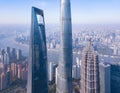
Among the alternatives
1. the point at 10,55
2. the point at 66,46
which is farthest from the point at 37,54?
the point at 10,55

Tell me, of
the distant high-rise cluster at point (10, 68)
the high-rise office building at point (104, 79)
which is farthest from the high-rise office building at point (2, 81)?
the high-rise office building at point (104, 79)

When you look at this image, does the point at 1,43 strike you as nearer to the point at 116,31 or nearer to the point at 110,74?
the point at 110,74

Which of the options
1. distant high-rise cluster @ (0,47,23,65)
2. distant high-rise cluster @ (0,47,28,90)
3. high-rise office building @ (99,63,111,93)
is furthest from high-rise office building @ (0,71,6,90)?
high-rise office building @ (99,63,111,93)

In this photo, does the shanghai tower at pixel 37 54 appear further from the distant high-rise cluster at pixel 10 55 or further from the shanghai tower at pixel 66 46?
the distant high-rise cluster at pixel 10 55

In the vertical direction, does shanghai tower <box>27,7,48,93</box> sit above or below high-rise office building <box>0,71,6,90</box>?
above

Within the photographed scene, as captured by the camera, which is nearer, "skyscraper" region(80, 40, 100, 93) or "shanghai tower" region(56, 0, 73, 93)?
"skyscraper" region(80, 40, 100, 93)

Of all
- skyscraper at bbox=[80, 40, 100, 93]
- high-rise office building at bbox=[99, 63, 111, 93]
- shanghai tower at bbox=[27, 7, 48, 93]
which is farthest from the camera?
high-rise office building at bbox=[99, 63, 111, 93]

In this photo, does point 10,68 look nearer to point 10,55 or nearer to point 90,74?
point 10,55

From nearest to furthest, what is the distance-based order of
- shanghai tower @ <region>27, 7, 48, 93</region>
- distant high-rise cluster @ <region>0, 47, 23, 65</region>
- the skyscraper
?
shanghai tower @ <region>27, 7, 48, 93</region> → the skyscraper → distant high-rise cluster @ <region>0, 47, 23, 65</region>

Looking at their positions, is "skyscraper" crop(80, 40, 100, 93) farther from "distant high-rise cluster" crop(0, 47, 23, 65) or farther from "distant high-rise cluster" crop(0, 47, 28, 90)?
"distant high-rise cluster" crop(0, 47, 23, 65)
